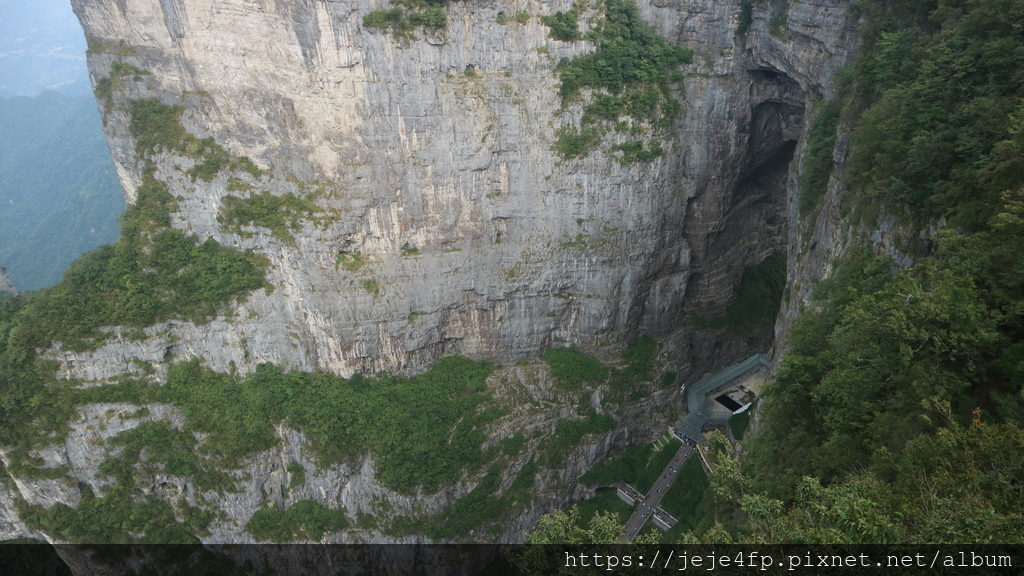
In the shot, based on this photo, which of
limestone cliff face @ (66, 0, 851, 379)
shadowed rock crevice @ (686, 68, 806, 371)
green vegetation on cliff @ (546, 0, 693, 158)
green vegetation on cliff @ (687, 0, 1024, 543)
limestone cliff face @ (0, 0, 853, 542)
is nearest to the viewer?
green vegetation on cliff @ (687, 0, 1024, 543)

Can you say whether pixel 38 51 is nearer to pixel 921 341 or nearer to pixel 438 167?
pixel 438 167

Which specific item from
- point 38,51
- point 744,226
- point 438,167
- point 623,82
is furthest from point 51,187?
point 38,51

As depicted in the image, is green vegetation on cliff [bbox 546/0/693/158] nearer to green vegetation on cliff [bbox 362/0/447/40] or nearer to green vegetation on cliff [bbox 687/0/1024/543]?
green vegetation on cliff [bbox 362/0/447/40]

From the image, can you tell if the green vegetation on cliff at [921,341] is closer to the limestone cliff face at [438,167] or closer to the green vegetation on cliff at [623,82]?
the limestone cliff face at [438,167]

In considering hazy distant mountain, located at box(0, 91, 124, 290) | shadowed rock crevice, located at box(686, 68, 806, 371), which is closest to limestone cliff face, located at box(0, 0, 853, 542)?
shadowed rock crevice, located at box(686, 68, 806, 371)

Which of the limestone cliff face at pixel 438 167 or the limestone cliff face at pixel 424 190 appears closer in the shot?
the limestone cliff face at pixel 438 167

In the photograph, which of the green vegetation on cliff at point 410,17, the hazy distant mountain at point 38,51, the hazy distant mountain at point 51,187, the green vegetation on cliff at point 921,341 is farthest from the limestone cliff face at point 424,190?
the hazy distant mountain at point 38,51
